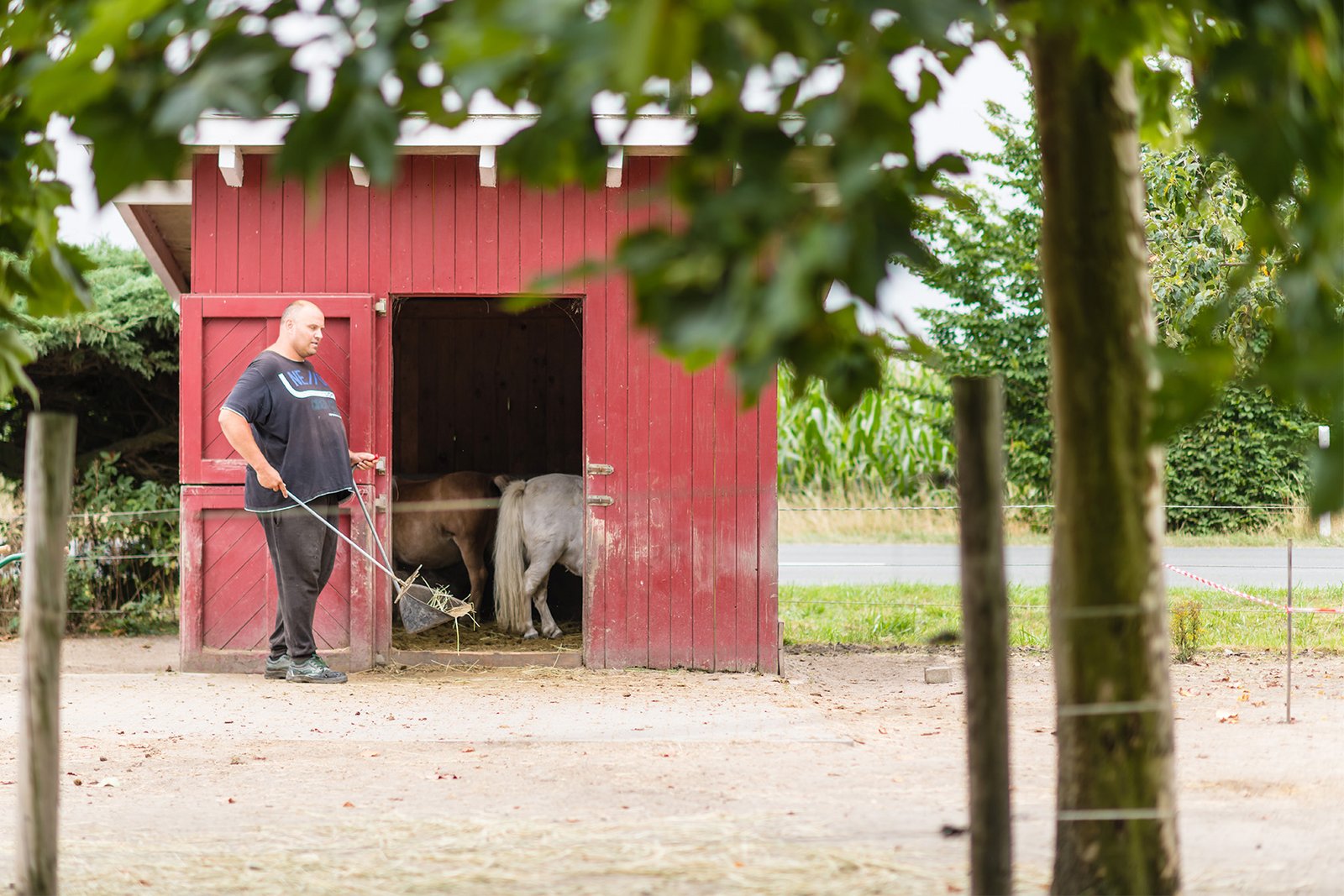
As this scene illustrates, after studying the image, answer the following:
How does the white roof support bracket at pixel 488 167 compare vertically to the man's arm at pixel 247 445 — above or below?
above

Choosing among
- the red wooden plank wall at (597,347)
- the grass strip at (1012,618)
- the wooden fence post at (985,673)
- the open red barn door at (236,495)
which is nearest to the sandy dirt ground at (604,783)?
the open red barn door at (236,495)

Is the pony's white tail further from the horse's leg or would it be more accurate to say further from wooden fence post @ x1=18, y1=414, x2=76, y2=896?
wooden fence post @ x1=18, y1=414, x2=76, y2=896

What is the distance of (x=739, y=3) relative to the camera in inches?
58.2

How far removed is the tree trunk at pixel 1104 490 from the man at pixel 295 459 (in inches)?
191

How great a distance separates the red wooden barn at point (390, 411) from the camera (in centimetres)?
740

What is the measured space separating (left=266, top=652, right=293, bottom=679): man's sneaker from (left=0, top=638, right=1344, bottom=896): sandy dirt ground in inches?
3.4

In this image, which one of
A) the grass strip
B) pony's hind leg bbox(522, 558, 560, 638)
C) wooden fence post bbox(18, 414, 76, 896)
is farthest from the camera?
the grass strip

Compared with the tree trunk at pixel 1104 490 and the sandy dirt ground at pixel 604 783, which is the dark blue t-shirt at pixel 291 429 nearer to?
the sandy dirt ground at pixel 604 783

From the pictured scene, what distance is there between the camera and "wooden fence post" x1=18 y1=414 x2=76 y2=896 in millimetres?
2914

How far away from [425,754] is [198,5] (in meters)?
3.92

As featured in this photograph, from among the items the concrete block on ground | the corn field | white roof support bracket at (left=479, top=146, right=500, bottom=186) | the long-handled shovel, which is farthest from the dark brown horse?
the corn field

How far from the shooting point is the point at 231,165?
23.4ft

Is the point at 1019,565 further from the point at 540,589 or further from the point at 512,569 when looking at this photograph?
the point at 512,569

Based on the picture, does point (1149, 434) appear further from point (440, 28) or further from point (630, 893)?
point (630, 893)
